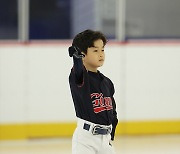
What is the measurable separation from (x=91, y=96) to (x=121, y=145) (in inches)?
167

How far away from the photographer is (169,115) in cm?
924

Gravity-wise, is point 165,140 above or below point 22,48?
below

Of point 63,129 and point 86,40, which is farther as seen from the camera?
point 63,129

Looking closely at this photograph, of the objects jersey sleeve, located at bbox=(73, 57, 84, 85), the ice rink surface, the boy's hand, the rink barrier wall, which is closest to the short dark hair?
the boy's hand

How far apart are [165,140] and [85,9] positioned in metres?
2.22

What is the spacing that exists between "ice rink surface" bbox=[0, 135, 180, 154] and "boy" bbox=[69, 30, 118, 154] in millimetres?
3589

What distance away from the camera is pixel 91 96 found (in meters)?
4.10

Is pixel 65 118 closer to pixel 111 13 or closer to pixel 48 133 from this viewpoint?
pixel 48 133

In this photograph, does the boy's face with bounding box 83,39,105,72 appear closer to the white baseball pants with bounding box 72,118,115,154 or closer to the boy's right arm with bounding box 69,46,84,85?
the boy's right arm with bounding box 69,46,84,85

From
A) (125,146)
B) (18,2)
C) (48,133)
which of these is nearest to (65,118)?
(48,133)

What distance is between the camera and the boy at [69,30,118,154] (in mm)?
4020

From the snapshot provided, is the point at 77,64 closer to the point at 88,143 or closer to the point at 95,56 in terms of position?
the point at 95,56

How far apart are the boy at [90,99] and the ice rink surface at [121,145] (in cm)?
359

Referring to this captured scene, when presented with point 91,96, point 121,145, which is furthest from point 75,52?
point 121,145
